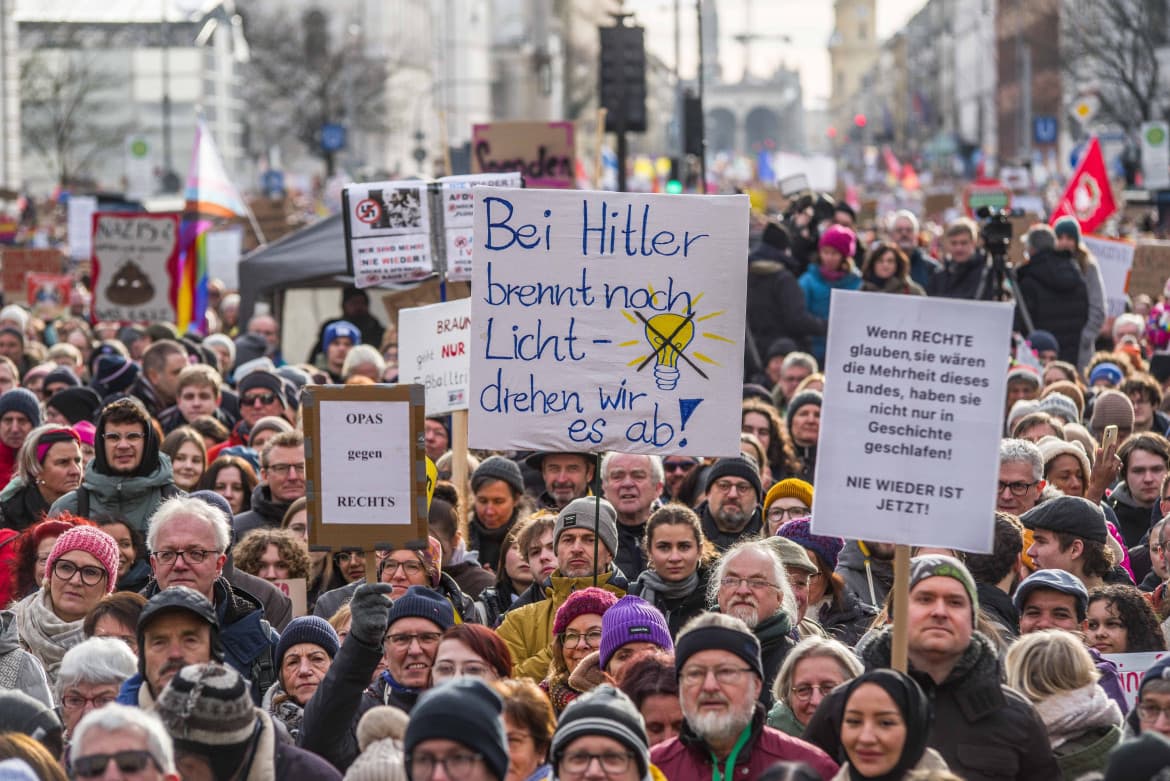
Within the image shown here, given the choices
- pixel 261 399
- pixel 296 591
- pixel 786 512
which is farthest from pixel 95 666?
pixel 261 399

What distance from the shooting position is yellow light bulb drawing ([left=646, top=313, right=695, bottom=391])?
770 centimetres

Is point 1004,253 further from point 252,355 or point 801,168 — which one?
point 801,168

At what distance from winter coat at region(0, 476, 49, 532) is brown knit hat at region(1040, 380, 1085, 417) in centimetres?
486

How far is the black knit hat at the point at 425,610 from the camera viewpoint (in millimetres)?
6773

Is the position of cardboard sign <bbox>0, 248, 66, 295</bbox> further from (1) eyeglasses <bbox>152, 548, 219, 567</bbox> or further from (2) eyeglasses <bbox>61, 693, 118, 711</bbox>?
(2) eyeglasses <bbox>61, 693, 118, 711</bbox>

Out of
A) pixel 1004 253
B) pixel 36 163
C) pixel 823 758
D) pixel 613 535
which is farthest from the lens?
pixel 36 163

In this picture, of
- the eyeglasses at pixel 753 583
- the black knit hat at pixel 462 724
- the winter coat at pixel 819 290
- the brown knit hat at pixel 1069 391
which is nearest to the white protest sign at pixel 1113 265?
the winter coat at pixel 819 290

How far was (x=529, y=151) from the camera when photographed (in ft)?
59.8

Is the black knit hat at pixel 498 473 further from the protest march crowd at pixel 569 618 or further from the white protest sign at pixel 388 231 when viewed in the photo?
the white protest sign at pixel 388 231

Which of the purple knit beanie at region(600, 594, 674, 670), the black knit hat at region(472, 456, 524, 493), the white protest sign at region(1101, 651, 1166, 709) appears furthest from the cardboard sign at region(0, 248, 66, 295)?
the white protest sign at region(1101, 651, 1166, 709)

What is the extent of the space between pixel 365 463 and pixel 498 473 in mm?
2155

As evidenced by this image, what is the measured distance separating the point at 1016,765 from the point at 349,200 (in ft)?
25.0

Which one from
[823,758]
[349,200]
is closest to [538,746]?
[823,758]

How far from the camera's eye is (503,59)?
118688 millimetres
